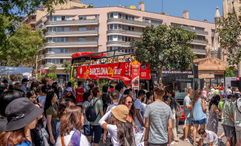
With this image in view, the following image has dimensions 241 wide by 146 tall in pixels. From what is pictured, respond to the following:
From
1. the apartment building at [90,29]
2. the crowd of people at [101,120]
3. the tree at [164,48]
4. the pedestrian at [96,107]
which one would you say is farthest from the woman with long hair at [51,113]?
the apartment building at [90,29]

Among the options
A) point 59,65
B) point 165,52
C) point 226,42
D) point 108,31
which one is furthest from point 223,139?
point 59,65

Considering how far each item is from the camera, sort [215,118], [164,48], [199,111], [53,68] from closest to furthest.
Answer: [215,118] < [199,111] < [164,48] < [53,68]

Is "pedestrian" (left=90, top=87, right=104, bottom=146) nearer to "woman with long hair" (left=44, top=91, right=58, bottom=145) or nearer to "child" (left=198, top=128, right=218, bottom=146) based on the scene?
"woman with long hair" (left=44, top=91, right=58, bottom=145)

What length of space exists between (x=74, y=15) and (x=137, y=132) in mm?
54291

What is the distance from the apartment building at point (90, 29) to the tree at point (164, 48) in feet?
126

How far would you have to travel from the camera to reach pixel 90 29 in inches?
2179

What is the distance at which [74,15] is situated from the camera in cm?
5597

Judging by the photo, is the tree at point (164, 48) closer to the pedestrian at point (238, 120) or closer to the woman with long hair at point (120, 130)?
the pedestrian at point (238, 120)

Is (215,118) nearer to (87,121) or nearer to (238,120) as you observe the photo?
(238,120)

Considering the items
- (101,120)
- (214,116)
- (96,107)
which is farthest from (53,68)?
(101,120)

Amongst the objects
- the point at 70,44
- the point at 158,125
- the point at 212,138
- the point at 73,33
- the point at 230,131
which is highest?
the point at 73,33

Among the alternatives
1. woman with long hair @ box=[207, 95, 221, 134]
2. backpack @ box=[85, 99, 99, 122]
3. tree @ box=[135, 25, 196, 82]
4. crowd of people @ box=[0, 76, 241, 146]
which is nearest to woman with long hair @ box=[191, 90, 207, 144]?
crowd of people @ box=[0, 76, 241, 146]

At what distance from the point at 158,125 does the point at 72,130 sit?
76.2 inches

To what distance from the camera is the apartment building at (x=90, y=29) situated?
52.6 meters
